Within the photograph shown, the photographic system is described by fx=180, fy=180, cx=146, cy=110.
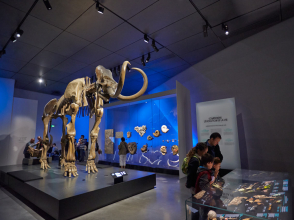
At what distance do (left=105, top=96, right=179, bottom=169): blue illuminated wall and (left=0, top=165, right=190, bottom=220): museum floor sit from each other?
7.68 ft

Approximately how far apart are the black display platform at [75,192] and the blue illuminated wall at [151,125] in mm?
2285

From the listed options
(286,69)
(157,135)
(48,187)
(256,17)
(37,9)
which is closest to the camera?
(48,187)

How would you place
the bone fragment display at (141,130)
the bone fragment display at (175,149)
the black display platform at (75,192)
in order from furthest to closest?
the bone fragment display at (141,130) → the bone fragment display at (175,149) → the black display platform at (75,192)

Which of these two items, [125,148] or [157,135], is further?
[125,148]

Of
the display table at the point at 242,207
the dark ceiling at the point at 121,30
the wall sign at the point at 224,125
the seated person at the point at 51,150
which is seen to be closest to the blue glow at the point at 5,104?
the dark ceiling at the point at 121,30

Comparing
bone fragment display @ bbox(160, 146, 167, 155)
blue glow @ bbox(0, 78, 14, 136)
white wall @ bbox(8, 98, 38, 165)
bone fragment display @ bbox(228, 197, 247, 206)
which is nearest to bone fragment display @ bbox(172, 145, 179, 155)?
bone fragment display @ bbox(160, 146, 167, 155)

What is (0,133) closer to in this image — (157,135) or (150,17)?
(157,135)

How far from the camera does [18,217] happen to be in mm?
3045

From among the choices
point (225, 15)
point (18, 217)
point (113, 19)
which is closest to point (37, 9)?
point (113, 19)

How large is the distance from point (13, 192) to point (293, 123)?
24.9 feet

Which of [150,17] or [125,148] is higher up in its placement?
[150,17]

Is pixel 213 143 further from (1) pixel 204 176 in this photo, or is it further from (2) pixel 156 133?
(2) pixel 156 133

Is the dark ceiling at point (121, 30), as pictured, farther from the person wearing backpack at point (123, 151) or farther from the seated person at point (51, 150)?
the seated person at point (51, 150)

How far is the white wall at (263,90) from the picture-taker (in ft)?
17.1
